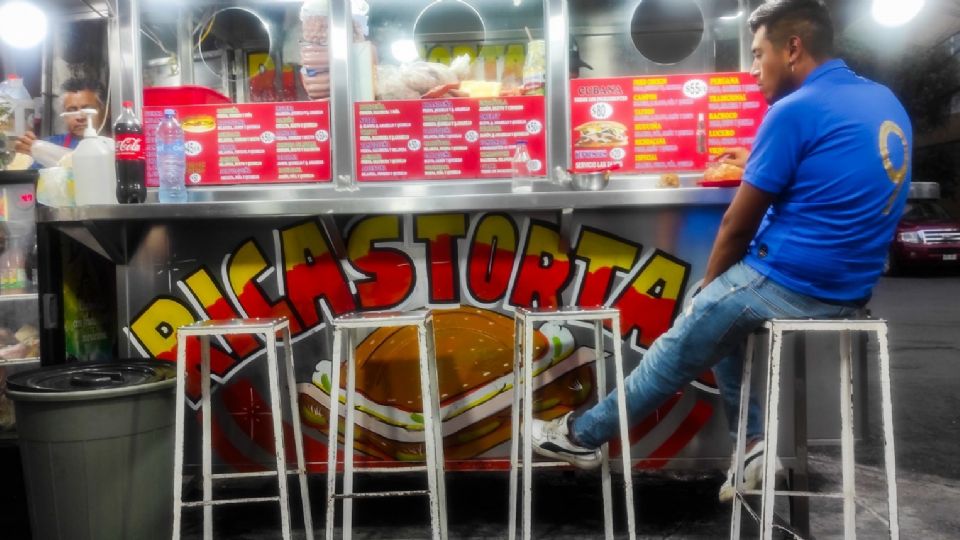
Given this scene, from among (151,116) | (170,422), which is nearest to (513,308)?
(170,422)

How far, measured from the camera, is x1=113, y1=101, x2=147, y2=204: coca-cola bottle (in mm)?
3074

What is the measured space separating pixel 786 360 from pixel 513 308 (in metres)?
1.21

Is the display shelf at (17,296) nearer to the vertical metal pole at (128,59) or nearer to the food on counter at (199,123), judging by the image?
the vertical metal pole at (128,59)

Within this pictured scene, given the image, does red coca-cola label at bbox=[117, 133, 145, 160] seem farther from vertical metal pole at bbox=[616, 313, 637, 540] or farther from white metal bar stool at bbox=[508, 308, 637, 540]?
vertical metal pole at bbox=[616, 313, 637, 540]

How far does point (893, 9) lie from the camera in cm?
549

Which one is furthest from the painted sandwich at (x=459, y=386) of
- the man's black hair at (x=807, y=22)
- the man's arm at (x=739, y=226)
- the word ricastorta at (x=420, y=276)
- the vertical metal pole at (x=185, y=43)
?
the vertical metal pole at (x=185, y=43)

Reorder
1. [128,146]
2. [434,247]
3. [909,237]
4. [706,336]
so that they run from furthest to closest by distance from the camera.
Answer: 1. [909,237]
2. [434,247]
3. [128,146]
4. [706,336]

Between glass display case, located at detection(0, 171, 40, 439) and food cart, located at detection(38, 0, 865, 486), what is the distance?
1.73 feet

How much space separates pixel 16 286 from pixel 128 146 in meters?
1.33

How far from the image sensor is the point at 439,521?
2643mm

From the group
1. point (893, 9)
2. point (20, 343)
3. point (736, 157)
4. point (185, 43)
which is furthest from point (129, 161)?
point (893, 9)

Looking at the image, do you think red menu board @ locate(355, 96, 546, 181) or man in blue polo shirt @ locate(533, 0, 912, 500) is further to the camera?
red menu board @ locate(355, 96, 546, 181)

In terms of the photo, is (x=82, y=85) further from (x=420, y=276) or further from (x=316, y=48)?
(x=420, y=276)

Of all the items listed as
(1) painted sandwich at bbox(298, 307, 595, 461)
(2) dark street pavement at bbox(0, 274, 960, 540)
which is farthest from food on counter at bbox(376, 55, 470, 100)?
(2) dark street pavement at bbox(0, 274, 960, 540)
